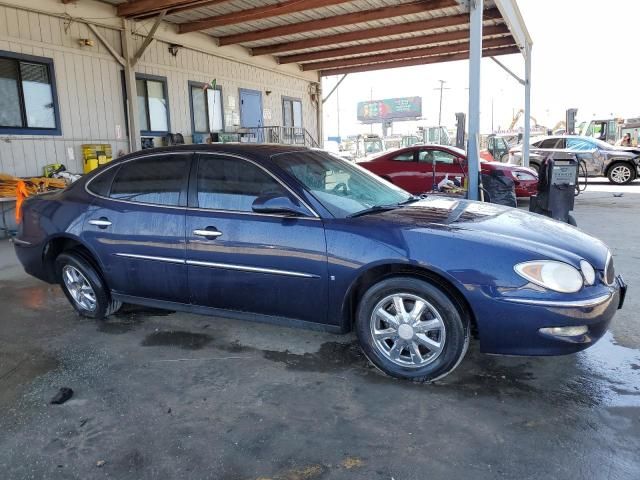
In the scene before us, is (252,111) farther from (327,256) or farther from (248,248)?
(327,256)

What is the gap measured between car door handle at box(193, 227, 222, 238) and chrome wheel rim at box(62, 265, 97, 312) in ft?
4.40

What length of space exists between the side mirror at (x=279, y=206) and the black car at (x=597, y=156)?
13443mm

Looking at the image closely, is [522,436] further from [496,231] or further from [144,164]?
[144,164]

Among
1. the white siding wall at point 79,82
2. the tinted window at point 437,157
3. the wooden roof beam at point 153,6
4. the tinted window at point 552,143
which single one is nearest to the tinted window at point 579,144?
the tinted window at point 552,143

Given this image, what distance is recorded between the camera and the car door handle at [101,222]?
4016mm

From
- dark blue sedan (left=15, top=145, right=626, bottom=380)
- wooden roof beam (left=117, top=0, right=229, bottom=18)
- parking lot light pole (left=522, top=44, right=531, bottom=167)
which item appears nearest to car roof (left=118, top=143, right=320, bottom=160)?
dark blue sedan (left=15, top=145, right=626, bottom=380)

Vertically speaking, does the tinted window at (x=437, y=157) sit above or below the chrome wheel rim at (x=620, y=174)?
above

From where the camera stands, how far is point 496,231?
3.12m

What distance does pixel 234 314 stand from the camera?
11.9 feet

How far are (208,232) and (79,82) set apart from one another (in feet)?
25.3

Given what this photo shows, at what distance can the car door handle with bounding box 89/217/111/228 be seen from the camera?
4016mm

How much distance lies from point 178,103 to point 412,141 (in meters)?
21.8

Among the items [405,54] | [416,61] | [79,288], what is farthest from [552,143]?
[79,288]

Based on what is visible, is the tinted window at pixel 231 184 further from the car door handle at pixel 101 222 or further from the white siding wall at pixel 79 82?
the white siding wall at pixel 79 82
